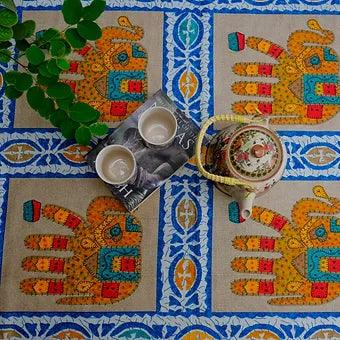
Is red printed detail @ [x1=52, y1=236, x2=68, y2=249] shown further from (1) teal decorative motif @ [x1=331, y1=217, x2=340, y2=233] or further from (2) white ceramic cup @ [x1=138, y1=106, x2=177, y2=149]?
(1) teal decorative motif @ [x1=331, y1=217, x2=340, y2=233]

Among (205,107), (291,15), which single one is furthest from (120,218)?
(291,15)

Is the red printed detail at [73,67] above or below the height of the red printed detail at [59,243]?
above

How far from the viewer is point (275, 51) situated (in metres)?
1.02

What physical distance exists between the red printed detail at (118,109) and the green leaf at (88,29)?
9.9 inches

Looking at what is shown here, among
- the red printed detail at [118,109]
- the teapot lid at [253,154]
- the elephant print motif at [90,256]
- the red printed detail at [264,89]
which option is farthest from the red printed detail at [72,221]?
the red printed detail at [264,89]

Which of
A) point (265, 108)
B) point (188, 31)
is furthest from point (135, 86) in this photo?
point (265, 108)

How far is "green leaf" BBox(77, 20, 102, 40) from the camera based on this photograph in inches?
29.6

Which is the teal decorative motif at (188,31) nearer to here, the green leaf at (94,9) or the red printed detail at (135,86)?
the red printed detail at (135,86)

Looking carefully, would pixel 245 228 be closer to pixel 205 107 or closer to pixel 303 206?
pixel 303 206

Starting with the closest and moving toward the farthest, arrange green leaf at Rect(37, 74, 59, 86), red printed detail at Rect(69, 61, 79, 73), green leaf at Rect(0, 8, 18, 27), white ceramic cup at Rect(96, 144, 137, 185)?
green leaf at Rect(0, 8, 18, 27) → green leaf at Rect(37, 74, 59, 86) → white ceramic cup at Rect(96, 144, 137, 185) → red printed detail at Rect(69, 61, 79, 73)

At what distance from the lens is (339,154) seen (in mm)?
975

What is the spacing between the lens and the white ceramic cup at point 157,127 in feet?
3.02

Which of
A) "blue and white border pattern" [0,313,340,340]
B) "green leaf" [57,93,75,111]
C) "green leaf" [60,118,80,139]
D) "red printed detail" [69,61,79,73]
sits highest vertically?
"red printed detail" [69,61,79,73]

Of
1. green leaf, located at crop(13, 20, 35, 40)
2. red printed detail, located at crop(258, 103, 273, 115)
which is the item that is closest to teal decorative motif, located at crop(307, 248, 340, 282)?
red printed detail, located at crop(258, 103, 273, 115)
